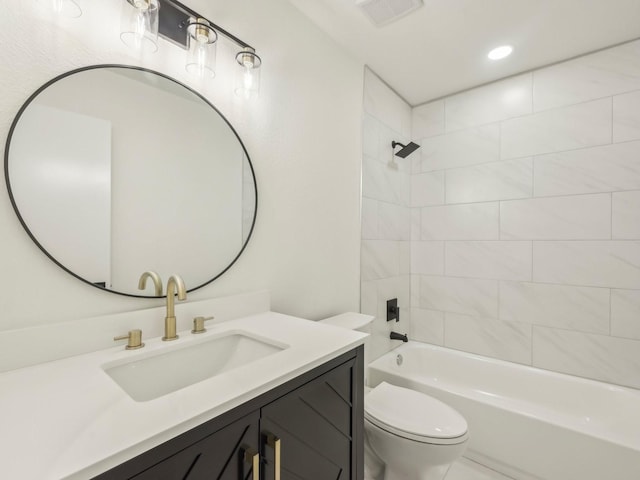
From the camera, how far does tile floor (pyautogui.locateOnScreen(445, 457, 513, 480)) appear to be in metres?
1.71

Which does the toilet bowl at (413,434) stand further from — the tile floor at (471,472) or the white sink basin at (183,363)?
the white sink basin at (183,363)

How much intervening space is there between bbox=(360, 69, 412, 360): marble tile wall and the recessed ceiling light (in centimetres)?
66

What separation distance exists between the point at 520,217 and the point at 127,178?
2416 millimetres

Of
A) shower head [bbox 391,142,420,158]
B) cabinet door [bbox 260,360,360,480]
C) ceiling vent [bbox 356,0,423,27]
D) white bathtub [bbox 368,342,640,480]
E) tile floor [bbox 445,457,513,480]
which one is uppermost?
ceiling vent [bbox 356,0,423,27]

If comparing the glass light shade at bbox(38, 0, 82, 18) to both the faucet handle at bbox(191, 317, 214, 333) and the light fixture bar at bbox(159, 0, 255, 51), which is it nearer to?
the light fixture bar at bbox(159, 0, 255, 51)

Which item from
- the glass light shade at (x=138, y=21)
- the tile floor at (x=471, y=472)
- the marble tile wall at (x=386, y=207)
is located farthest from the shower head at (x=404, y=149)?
the tile floor at (x=471, y=472)

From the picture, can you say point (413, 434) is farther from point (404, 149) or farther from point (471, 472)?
point (404, 149)

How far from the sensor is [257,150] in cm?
143

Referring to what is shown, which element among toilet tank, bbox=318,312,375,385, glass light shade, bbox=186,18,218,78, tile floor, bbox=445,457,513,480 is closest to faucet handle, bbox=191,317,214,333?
toilet tank, bbox=318,312,375,385

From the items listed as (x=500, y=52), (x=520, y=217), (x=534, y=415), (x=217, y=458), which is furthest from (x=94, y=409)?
(x=500, y=52)

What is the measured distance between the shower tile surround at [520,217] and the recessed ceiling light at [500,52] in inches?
12.4

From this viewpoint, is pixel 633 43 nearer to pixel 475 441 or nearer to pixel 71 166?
pixel 475 441

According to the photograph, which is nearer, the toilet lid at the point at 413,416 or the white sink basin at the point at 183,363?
the white sink basin at the point at 183,363

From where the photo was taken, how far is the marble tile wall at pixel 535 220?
1.90m
